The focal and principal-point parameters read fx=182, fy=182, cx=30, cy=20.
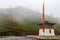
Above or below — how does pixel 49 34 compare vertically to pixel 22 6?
below

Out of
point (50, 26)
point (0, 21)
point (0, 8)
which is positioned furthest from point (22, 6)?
point (50, 26)

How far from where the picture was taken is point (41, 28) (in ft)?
136

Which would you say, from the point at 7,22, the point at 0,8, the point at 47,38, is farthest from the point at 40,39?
the point at 0,8

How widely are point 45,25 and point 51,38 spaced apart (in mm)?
5658

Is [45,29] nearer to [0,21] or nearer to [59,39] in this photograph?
[59,39]

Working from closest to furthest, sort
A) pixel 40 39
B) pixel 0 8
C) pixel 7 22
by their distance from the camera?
1. pixel 40 39
2. pixel 7 22
3. pixel 0 8

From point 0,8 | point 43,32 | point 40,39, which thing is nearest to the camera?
point 40,39

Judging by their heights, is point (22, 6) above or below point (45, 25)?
above

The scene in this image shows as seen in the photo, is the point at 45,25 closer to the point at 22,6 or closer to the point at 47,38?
the point at 47,38

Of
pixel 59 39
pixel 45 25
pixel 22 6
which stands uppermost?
pixel 22 6

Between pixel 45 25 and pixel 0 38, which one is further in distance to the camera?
pixel 45 25

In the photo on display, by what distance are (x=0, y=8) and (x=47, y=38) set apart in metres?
90.0

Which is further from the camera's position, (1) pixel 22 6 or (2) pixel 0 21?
(1) pixel 22 6

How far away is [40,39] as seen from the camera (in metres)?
35.6
